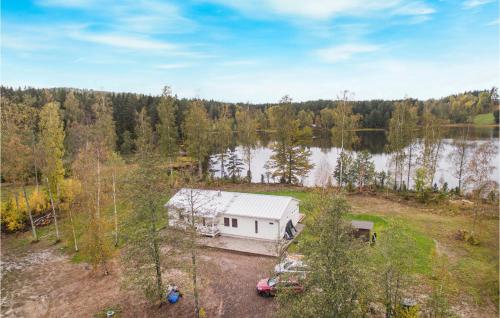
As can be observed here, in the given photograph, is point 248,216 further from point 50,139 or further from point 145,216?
point 50,139

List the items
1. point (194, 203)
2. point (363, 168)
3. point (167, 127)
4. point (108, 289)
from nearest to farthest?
1. point (194, 203)
2. point (108, 289)
3. point (363, 168)
4. point (167, 127)

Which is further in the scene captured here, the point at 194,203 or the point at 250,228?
the point at 250,228

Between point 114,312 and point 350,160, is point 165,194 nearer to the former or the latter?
point 114,312

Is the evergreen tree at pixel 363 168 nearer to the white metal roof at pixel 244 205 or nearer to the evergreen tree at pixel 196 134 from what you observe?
the white metal roof at pixel 244 205

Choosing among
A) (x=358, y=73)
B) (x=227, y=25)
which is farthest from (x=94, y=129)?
(x=358, y=73)

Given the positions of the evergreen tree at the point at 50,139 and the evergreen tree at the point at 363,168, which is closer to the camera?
the evergreen tree at the point at 50,139

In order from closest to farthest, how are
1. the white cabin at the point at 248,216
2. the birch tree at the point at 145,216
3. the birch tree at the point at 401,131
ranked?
the birch tree at the point at 145,216 → the white cabin at the point at 248,216 → the birch tree at the point at 401,131

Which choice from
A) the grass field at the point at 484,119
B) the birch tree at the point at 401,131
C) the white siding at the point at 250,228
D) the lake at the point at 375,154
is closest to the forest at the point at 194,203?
the birch tree at the point at 401,131

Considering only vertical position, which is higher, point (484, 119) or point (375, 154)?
point (484, 119)

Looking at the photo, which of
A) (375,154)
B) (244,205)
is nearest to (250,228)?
(244,205)
